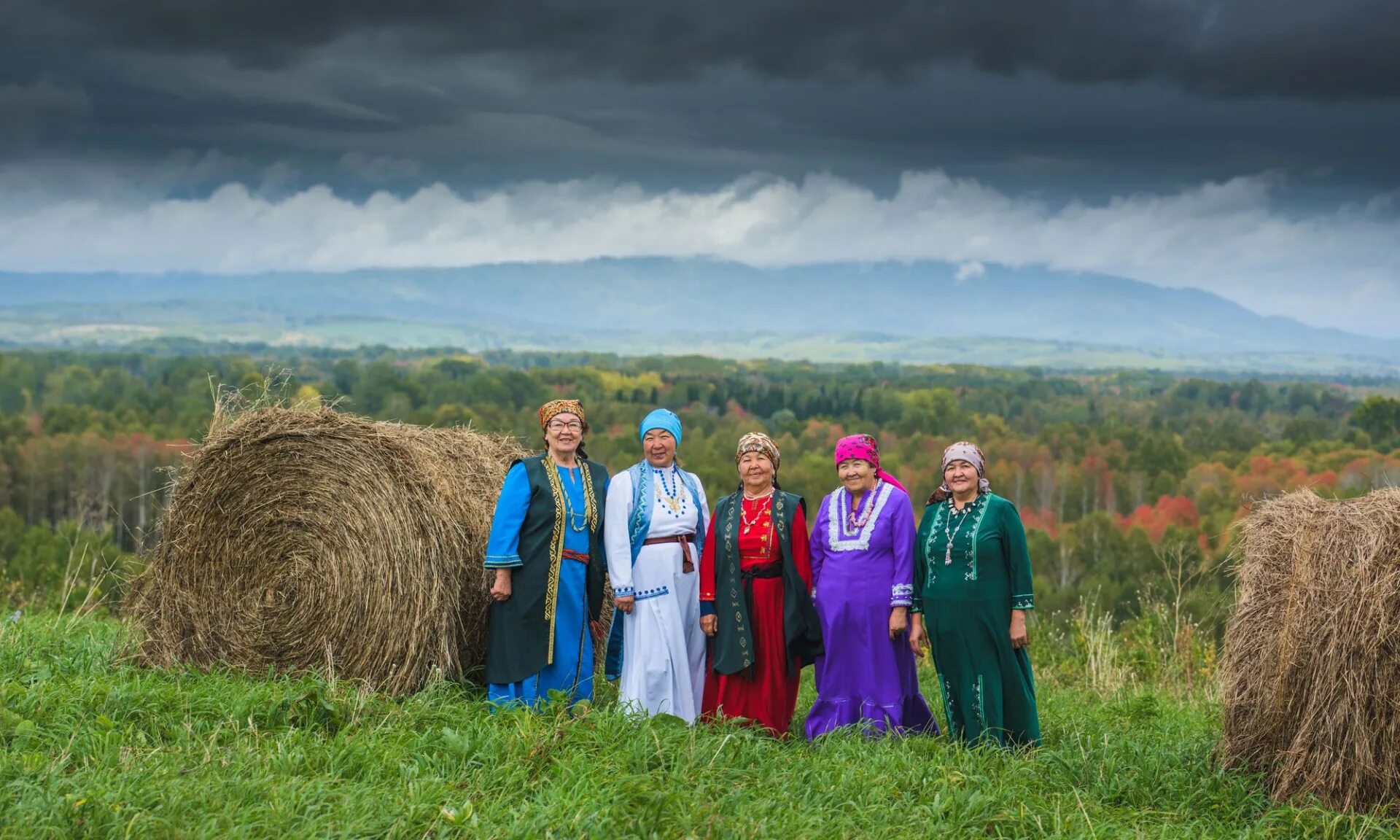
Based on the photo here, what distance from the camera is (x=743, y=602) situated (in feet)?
21.5

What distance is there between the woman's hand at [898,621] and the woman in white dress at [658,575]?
1.03 metres

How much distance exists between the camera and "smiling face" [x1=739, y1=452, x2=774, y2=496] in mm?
6652

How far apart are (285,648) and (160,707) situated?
1.23m

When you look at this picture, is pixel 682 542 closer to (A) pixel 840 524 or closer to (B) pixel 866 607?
(A) pixel 840 524

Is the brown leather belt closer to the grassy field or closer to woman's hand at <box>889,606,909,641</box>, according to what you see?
the grassy field

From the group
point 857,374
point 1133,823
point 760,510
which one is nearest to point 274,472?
point 760,510

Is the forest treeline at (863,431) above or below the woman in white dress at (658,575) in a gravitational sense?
below

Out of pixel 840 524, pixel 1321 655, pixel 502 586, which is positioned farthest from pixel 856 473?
pixel 1321 655

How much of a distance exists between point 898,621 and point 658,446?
1588mm

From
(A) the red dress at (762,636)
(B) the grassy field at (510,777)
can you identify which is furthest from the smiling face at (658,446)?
(B) the grassy field at (510,777)

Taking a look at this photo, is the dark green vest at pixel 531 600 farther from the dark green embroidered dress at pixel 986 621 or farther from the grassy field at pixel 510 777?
the dark green embroidered dress at pixel 986 621

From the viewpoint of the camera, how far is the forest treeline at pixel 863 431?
45.6 meters

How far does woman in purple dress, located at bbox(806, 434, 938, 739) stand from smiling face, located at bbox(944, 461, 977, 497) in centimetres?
29

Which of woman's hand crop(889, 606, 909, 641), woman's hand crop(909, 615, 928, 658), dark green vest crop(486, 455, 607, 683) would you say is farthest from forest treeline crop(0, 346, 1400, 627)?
woman's hand crop(909, 615, 928, 658)
